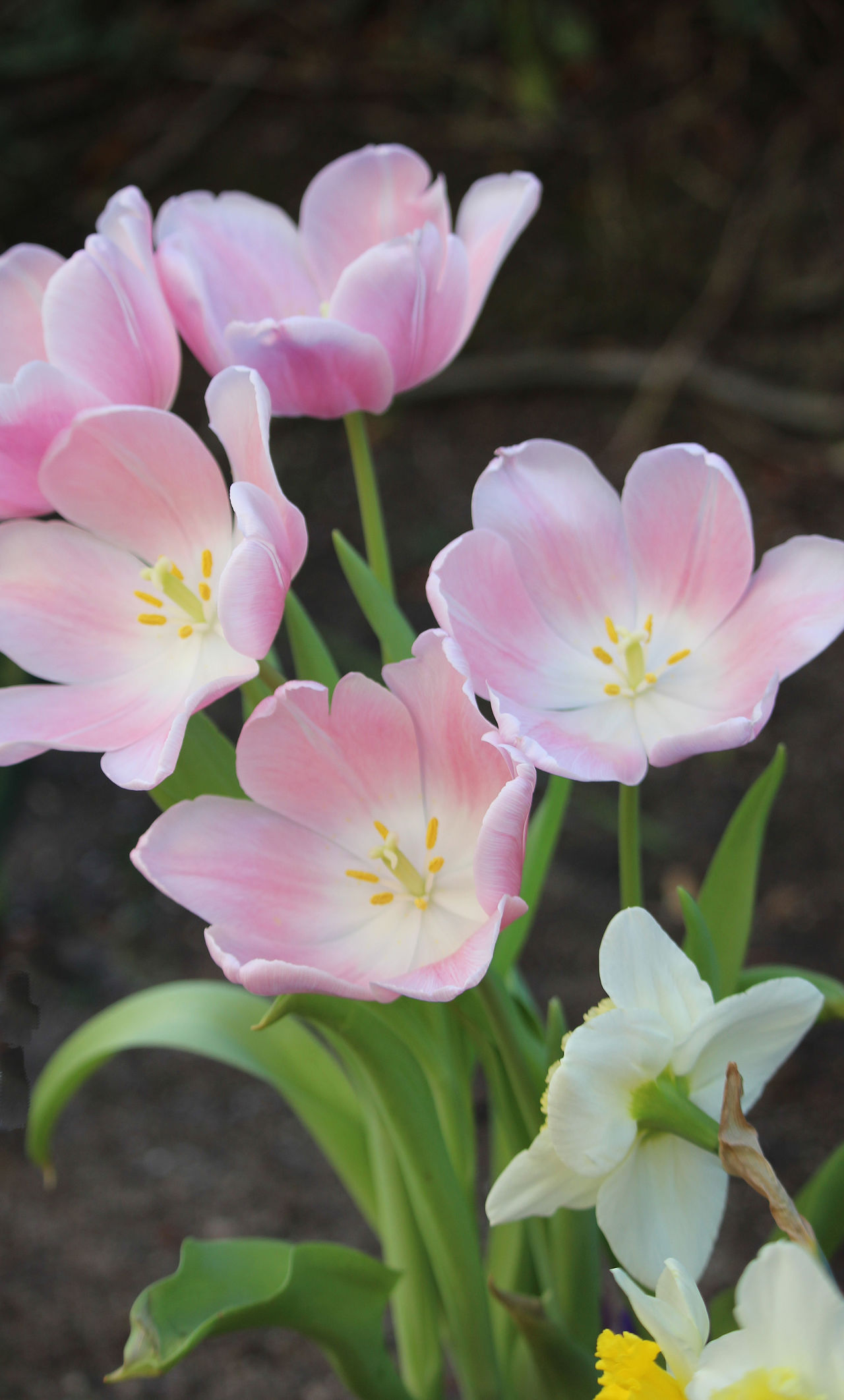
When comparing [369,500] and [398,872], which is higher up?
[369,500]

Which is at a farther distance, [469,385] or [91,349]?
[469,385]

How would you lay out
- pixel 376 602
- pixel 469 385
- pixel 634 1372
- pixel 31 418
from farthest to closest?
pixel 469 385 → pixel 376 602 → pixel 31 418 → pixel 634 1372

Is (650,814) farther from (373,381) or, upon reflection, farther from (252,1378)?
(373,381)

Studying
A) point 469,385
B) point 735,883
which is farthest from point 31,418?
point 469,385

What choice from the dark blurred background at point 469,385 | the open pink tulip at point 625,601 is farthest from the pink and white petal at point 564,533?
the dark blurred background at point 469,385

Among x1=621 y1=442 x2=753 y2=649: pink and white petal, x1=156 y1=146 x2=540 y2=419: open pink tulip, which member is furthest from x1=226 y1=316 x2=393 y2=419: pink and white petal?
x1=621 y1=442 x2=753 y2=649: pink and white petal

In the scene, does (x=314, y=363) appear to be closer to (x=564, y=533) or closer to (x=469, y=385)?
(x=564, y=533)

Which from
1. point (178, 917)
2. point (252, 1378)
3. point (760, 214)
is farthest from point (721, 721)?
point (760, 214)
